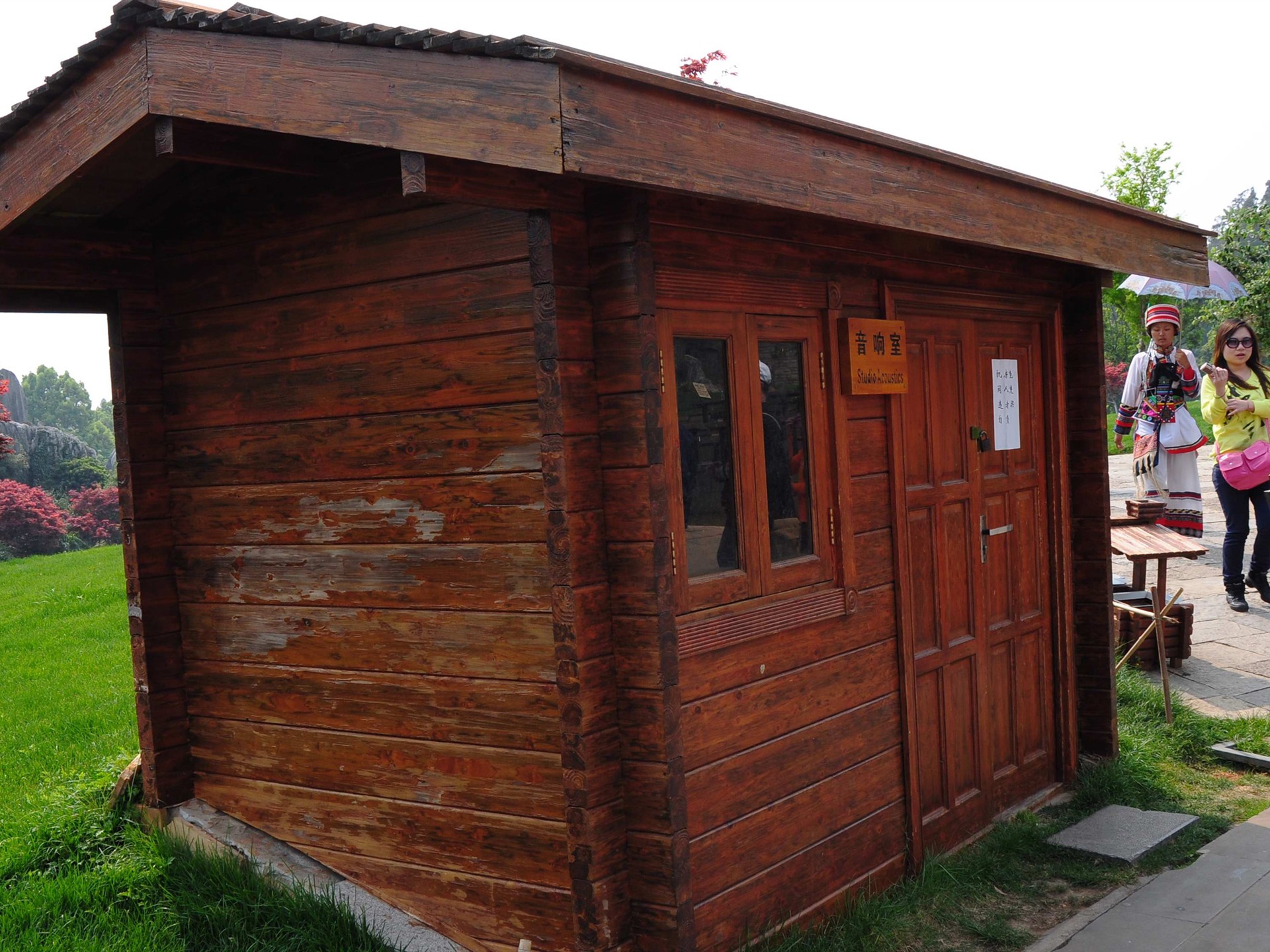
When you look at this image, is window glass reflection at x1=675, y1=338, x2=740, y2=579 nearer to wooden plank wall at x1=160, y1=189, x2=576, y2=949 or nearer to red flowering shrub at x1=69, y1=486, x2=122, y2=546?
wooden plank wall at x1=160, y1=189, x2=576, y2=949

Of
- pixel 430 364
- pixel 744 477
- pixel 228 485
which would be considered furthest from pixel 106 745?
pixel 744 477

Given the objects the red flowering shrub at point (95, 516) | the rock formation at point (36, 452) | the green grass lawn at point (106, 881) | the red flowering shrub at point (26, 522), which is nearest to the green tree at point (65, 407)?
the rock formation at point (36, 452)

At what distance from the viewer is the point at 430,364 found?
361 centimetres

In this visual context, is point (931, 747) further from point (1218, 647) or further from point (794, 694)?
point (1218, 647)

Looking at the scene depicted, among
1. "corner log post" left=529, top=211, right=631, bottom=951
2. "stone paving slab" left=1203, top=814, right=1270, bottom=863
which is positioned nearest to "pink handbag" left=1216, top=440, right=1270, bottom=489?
"stone paving slab" left=1203, top=814, right=1270, bottom=863

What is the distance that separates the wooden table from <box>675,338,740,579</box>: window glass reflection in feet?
12.8

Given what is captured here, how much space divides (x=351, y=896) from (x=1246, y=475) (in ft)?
26.6

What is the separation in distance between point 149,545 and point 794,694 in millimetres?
2560

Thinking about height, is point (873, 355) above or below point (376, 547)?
above

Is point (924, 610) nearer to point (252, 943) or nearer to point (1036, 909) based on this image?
point (1036, 909)

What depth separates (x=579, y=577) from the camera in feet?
10.9

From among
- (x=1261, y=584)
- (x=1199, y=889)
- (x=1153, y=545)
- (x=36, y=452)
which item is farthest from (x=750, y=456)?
(x=36, y=452)

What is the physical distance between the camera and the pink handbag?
360 inches

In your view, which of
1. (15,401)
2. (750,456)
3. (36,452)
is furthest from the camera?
(15,401)
